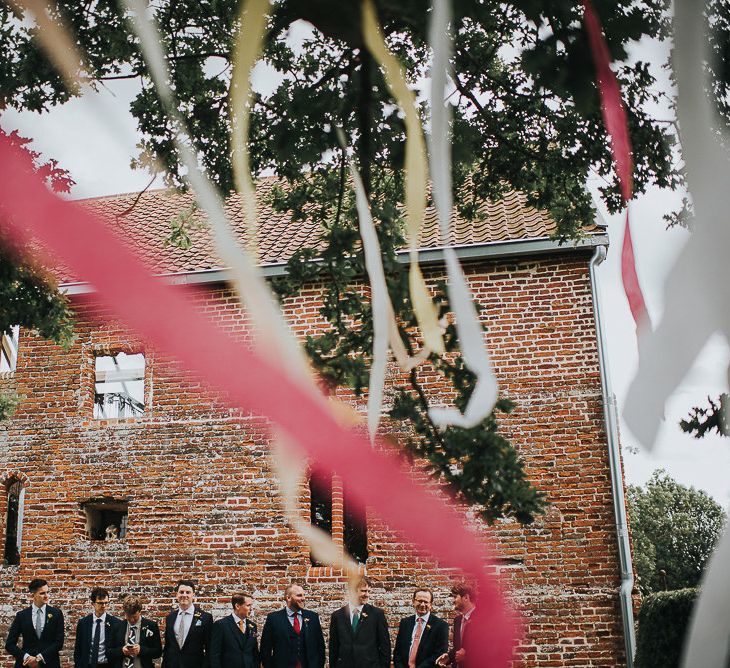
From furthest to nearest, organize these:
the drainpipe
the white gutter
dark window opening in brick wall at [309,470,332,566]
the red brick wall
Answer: dark window opening in brick wall at [309,470,332,566], the white gutter, the red brick wall, the drainpipe

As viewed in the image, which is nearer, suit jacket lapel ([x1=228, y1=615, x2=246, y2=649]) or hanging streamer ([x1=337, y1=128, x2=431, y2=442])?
hanging streamer ([x1=337, y1=128, x2=431, y2=442])

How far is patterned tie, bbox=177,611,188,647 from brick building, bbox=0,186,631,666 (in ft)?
4.95

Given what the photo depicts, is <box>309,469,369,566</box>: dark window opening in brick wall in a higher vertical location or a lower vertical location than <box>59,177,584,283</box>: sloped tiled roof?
lower

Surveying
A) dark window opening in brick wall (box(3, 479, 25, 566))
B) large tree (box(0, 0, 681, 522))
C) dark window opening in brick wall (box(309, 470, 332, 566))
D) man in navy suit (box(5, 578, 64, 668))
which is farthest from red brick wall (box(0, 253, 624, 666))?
large tree (box(0, 0, 681, 522))

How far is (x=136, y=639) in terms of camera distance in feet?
25.2

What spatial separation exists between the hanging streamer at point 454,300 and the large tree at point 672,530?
3947 cm

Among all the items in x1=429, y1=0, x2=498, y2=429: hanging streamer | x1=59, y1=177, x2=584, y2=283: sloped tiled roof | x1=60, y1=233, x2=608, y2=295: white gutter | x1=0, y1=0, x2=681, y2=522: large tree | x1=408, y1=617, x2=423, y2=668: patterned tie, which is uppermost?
x1=59, y1=177, x2=584, y2=283: sloped tiled roof

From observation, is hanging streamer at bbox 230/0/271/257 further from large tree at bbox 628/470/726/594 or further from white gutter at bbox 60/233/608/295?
large tree at bbox 628/470/726/594

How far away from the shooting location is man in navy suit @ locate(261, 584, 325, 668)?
7.30 m

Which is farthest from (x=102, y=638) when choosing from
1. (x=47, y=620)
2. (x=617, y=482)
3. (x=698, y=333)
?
(x=698, y=333)

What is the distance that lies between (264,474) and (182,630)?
2.27m

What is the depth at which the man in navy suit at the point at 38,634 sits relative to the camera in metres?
7.58

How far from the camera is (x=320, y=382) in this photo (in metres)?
3.30

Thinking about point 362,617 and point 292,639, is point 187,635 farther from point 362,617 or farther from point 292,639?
point 362,617
